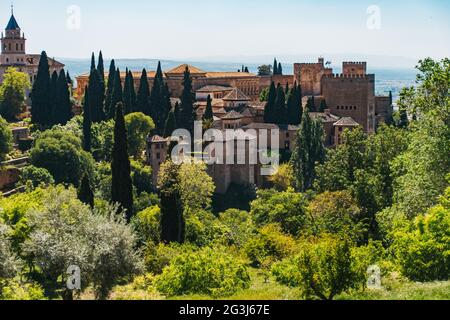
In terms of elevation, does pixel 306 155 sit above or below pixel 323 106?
below

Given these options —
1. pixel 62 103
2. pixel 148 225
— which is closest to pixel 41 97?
pixel 62 103

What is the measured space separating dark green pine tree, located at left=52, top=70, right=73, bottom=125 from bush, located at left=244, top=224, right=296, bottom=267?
26.4 m

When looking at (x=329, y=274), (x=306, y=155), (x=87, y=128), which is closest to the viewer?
(x=329, y=274)

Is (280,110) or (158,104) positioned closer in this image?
(158,104)

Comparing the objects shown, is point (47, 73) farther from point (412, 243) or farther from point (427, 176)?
point (412, 243)

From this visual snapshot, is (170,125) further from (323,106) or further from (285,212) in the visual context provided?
(285,212)

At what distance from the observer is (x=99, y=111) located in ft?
166

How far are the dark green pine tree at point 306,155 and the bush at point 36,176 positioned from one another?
14.8 m

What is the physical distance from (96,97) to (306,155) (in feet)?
54.5

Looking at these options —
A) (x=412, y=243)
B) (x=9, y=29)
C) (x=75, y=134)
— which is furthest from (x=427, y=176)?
(x=9, y=29)

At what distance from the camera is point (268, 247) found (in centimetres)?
2609

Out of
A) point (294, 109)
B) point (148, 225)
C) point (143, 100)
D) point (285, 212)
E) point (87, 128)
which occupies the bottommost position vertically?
point (148, 225)

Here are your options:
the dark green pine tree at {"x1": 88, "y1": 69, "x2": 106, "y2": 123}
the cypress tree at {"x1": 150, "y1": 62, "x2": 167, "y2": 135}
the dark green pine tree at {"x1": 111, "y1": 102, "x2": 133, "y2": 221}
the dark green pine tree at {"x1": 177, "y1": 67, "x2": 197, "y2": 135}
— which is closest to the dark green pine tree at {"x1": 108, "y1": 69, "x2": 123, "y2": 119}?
the dark green pine tree at {"x1": 88, "y1": 69, "x2": 106, "y2": 123}

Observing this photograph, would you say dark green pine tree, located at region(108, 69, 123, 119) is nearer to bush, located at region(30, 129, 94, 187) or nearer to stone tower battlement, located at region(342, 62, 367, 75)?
bush, located at region(30, 129, 94, 187)
